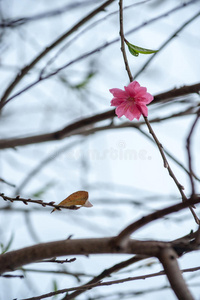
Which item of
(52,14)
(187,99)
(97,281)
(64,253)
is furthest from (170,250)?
(52,14)

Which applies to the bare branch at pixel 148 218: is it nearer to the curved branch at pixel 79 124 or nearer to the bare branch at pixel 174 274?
the bare branch at pixel 174 274

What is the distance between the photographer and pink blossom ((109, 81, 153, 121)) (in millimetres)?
707

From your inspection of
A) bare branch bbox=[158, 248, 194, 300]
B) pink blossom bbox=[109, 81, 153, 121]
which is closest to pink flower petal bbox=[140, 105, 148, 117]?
pink blossom bbox=[109, 81, 153, 121]

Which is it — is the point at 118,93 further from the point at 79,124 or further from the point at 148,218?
the point at 148,218

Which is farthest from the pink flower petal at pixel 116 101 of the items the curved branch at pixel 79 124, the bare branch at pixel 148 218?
the bare branch at pixel 148 218

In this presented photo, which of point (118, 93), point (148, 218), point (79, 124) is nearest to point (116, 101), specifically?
point (118, 93)

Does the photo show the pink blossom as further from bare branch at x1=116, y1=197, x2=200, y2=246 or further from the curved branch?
bare branch at x1=116, y1=197, x2=200, y2=246

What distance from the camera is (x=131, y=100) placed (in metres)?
0.73

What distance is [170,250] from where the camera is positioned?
1.40 ft

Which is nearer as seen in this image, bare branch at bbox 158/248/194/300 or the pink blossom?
bare branch at bbox 158/248/194/300

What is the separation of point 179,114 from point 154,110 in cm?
18

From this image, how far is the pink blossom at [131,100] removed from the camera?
0.71 m

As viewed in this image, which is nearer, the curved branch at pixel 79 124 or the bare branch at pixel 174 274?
the bare branch at pixel 174 274

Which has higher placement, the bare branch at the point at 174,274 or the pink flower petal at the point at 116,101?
the pink flower petal at the point at 116,101
